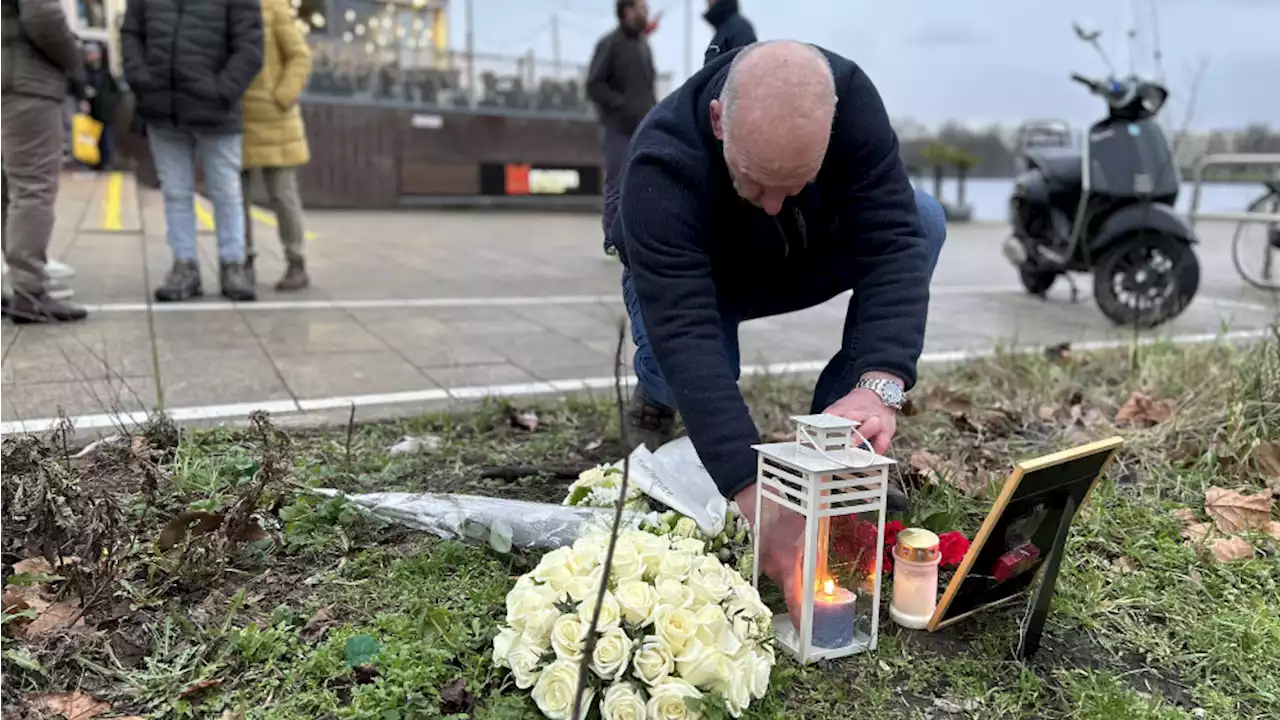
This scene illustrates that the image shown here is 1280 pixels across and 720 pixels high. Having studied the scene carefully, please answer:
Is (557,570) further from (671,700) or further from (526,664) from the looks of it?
(671,700)

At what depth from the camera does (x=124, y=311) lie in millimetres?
4641

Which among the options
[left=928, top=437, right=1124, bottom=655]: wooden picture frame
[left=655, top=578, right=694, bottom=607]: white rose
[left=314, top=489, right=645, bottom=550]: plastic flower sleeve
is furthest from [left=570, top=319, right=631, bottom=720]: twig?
[left=928, top=437, right=1124, bottom=655]: wooden picture frame

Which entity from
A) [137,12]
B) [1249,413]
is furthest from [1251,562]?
[137,12]

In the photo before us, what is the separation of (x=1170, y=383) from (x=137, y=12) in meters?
4.95

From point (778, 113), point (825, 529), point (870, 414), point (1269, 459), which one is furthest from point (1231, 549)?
point (778, 113)

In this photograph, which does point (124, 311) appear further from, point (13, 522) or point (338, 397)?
point (13, 522)

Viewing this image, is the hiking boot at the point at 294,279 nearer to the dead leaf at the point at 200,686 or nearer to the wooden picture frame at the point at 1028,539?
the dead leaf at the point at 200,686

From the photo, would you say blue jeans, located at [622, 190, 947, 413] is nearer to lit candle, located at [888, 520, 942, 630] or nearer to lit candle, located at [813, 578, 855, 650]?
lit candle, located at [888, 520, 942, 630]

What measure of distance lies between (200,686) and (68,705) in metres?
0.19

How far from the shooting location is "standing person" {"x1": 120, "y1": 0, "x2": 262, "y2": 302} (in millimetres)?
4762

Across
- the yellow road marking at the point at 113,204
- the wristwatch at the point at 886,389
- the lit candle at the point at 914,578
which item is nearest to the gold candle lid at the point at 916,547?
the lit candle at the point at 914,578

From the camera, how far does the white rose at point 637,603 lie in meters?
1.46

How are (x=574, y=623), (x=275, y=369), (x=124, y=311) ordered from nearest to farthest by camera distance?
(x=574, y=623) → (x=275, y=369) → (x=124, y=311)

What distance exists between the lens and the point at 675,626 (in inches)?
57.4
